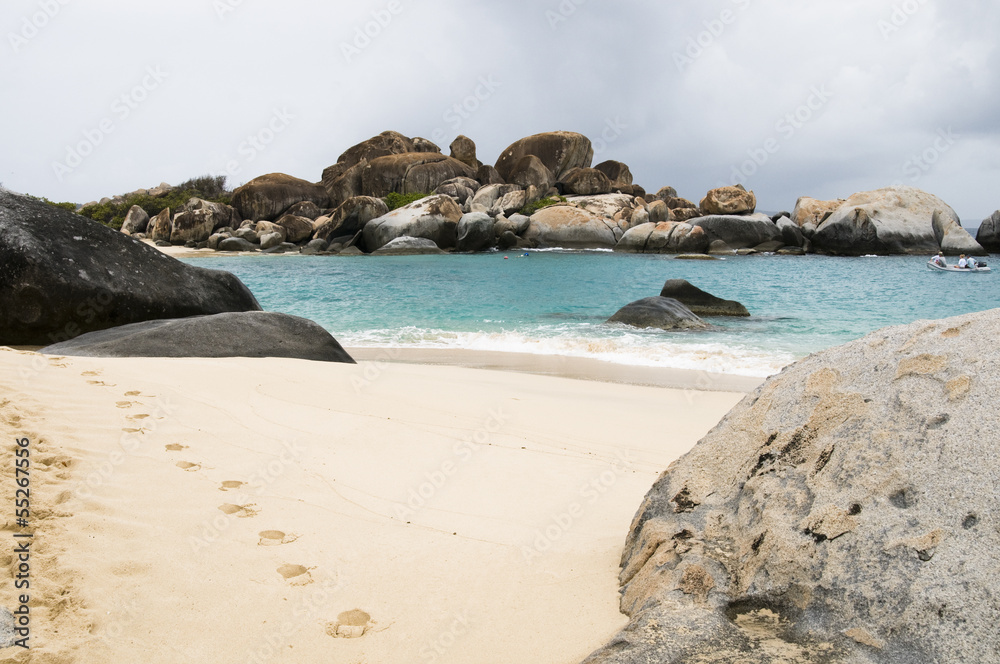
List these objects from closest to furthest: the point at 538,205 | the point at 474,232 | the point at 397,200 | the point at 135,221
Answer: the point at 474,232 → the point at 397,200 → the point at 538,205 → the point at 135,221

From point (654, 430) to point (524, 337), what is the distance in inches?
232

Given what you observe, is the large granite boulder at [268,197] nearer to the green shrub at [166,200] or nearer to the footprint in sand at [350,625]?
the green shrub at [166,200]

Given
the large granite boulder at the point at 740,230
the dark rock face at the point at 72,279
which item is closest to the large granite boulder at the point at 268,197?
the large granite boulder at the point at 740,230

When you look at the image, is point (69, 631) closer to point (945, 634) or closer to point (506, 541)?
point (506, 541)

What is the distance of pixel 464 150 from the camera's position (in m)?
48.8

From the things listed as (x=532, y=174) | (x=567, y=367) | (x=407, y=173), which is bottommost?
(x=567, y=367)

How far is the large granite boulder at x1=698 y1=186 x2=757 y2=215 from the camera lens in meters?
38.3

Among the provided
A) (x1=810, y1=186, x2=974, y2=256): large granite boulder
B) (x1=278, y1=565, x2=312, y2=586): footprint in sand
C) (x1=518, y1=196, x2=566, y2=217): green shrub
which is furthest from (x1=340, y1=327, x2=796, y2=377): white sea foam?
(x1=518, y1=196, x2=566, y2=217): green shrub

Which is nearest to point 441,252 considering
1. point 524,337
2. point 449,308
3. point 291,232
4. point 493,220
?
point 493,220

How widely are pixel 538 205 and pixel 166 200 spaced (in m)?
31.9

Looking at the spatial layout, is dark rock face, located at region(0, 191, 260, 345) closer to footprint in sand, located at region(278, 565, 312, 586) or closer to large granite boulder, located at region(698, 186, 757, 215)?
footprint in sand, located at region(278, 565, 312, 586)

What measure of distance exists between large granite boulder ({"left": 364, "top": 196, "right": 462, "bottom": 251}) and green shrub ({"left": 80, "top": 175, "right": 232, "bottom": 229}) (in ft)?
60.2

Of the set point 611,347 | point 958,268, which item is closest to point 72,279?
point 611,347

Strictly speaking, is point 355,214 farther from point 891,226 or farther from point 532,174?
point 891,226
